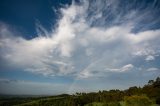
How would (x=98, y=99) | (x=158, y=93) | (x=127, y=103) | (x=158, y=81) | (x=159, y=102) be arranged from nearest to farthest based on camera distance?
(x=127, y=103) < (x=159, y=102) < (x=158, y=93) < (x=158, y=81) < (x=98, y=99)

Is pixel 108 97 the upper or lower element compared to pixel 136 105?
upper

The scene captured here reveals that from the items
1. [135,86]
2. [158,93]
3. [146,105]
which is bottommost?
[146,105]

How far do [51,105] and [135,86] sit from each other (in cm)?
8563

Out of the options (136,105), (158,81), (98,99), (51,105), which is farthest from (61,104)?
(136,105)

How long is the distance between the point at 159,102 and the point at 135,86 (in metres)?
76.9

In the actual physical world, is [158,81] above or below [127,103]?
above

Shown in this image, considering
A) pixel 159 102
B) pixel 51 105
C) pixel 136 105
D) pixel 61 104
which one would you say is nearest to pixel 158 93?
pixel 159 102

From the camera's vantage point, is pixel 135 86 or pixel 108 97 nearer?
pixel 108 97

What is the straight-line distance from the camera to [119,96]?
6757 inches

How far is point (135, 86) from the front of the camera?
192 metres

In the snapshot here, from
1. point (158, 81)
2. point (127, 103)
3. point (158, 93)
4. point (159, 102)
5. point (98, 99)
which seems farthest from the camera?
point (98, 99)

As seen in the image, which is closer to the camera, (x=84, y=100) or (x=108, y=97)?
(x=108, y=97)

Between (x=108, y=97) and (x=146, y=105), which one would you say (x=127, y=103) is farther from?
(x=108, y=97)

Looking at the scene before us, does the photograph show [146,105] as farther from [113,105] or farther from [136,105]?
[113,105]
